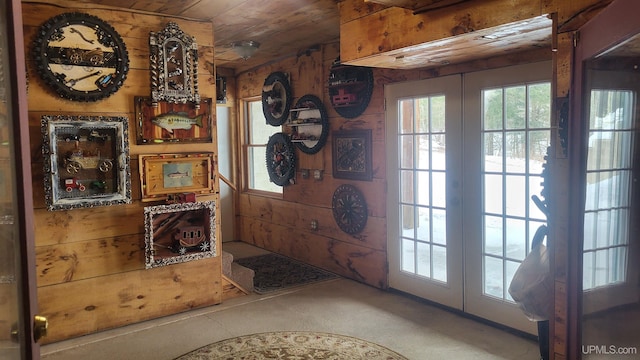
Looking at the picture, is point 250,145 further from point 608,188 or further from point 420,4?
point 608,188

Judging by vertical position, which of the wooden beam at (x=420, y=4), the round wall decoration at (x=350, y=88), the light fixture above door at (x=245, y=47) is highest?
the light fixture above door at (x=245, y=47)

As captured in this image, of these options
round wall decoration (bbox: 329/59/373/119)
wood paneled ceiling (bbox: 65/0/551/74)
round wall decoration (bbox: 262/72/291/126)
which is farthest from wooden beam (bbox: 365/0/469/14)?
round wall decoration (bbox: 262/72/291/126)

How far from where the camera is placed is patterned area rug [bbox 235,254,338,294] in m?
4.57

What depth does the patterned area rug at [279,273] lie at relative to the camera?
4.57m

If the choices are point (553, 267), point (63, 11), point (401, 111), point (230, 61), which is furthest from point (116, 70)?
point (553, 267)

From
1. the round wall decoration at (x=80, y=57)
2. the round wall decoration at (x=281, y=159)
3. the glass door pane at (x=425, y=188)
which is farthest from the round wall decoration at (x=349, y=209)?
the round wall decoration at (x=80, y=57)

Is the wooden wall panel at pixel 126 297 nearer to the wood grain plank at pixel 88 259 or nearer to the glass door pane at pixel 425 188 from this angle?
the wood grain plank at pixel 88 259

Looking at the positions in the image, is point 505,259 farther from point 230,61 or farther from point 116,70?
point 230,61

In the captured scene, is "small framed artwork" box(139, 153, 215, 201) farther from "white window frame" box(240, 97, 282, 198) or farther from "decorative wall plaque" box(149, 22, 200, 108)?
"white window frame" box(240, 97, 282, 198)

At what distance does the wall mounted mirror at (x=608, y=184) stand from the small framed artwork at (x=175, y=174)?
2683 mm

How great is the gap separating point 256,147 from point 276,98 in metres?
1.12

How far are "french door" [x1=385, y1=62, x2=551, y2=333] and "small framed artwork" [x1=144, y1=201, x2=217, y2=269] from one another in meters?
1.54

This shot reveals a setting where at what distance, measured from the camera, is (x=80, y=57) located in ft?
10.8

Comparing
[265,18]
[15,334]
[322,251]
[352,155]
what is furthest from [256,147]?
[15,334]
